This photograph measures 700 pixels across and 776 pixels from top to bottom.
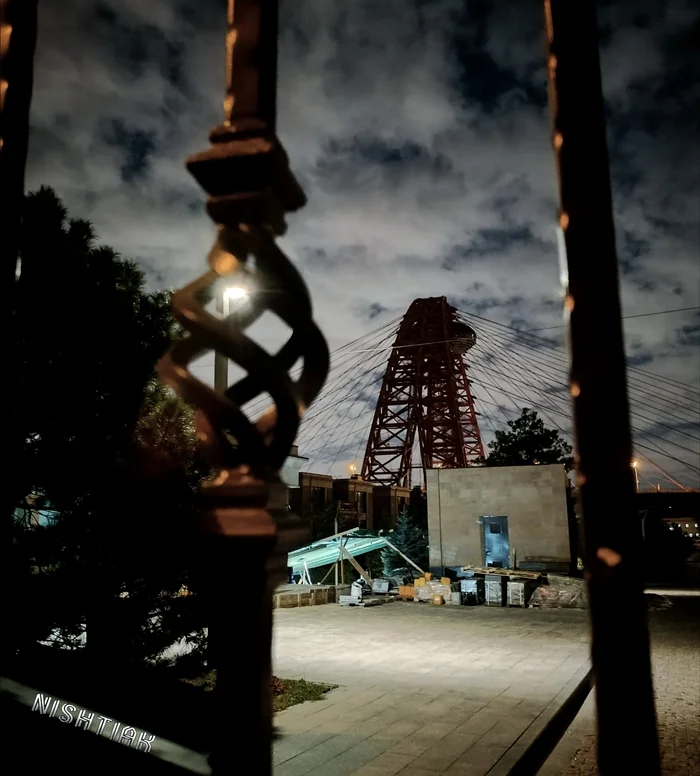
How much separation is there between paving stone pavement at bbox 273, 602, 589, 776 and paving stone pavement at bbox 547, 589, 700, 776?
2.24ft

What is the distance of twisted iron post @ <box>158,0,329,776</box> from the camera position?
1174mm

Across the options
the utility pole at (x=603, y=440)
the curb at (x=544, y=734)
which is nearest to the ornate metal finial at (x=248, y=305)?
the utility pole at (x=603, y=440)

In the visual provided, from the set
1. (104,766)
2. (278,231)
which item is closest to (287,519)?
(278,231)

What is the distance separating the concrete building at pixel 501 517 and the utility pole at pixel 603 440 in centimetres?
2260

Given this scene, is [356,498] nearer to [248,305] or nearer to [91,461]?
[91,461]

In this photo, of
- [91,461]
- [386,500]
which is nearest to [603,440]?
[91,461]

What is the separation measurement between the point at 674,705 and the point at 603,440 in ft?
28.0

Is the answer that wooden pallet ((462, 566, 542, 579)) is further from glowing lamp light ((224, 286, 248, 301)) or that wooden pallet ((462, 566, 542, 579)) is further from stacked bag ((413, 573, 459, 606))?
glowing lamp light ((224, 286, 248, 301))

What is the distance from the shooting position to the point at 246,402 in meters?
1.31

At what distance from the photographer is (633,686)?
1.06 m

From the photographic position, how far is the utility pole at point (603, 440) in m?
1.06

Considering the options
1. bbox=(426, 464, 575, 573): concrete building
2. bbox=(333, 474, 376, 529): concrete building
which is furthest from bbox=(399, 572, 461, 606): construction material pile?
bbox=(333, 474, 376, 529): concrete building

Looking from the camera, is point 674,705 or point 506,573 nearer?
point 674,705

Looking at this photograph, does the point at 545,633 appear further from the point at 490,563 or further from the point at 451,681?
the point at 490,563
